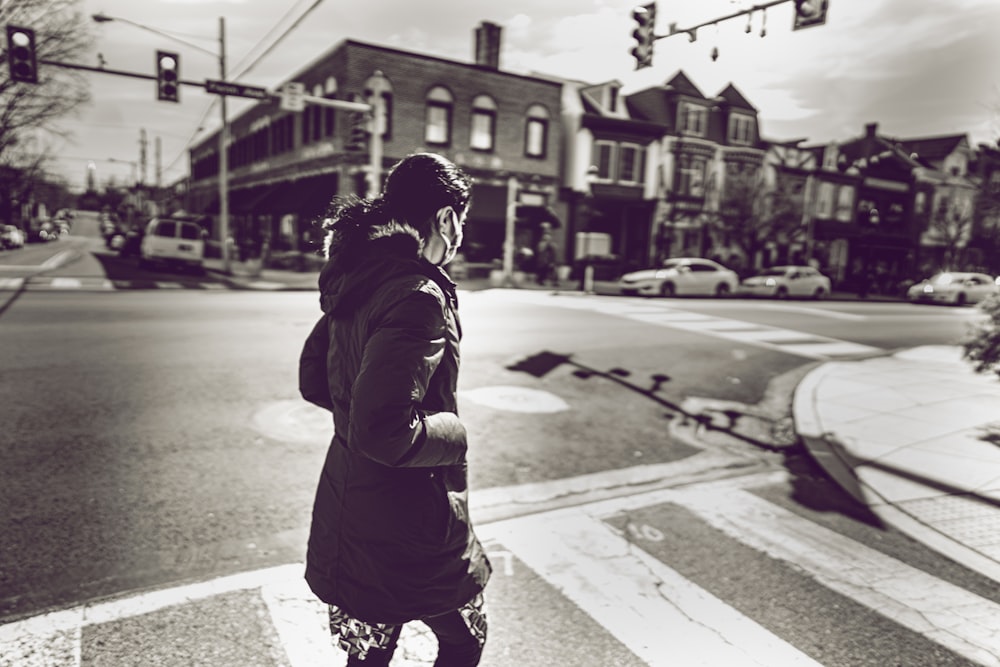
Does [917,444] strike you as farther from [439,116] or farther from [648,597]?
[439,116]

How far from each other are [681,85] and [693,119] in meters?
1.97

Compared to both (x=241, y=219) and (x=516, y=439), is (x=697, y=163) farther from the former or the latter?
(x=516, y=439)

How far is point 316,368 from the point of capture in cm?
219

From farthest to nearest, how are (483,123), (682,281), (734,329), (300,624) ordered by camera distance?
(483,123)
(682,281)
(734,329)
(300,624)

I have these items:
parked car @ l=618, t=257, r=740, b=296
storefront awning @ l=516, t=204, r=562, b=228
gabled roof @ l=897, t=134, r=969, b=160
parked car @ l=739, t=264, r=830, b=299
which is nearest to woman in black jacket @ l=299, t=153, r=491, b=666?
parked car @ l=618, t=257, r=740, b=296

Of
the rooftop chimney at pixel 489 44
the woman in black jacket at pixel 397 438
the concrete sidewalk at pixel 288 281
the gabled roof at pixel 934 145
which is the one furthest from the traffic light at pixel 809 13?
the gabled roof at pixel 934 145

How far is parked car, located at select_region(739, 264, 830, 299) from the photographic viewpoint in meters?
30.1

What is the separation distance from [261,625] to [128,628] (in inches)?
22.5

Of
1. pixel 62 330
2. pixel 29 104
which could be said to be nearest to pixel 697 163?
pixel 29 104

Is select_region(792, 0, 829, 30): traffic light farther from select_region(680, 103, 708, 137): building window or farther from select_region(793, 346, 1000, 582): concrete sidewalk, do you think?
select_region(680, 103, 708, 137): building window

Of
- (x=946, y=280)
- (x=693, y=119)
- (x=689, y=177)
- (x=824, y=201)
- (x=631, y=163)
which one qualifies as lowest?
(x=946, y=280)

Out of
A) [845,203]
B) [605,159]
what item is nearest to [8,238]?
[605,159]

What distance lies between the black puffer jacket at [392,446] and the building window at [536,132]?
29.8 meters

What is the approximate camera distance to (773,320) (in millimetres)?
17281
